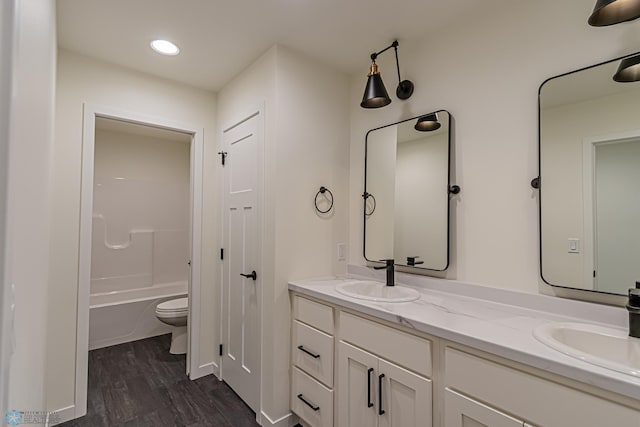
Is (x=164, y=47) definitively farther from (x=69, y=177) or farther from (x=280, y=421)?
(x=280, y=421)

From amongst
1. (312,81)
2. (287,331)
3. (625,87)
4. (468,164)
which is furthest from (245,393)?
(625,87)

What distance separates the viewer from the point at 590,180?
4.36 ft

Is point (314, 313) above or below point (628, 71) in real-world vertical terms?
below

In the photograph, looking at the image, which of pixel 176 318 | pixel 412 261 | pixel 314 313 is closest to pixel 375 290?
pixel 412 261

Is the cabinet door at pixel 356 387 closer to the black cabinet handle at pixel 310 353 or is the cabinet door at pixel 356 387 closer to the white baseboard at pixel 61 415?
the black cabinet handle at pixel 310 353

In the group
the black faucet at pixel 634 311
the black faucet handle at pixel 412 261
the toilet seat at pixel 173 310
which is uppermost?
the black faucet handle at pixel 412 261

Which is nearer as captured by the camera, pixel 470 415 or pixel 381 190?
pixel 470 415

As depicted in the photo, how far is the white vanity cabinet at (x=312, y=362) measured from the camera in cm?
174

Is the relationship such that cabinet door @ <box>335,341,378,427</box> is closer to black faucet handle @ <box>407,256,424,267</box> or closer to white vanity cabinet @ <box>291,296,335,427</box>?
white vanity cabinet @ <box>291,296,335,427</box>

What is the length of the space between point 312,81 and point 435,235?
1.31 metres

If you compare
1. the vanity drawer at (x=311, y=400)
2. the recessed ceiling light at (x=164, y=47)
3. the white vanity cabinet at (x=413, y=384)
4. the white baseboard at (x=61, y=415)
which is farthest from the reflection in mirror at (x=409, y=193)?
the white baseboard at (x=61, y=415)

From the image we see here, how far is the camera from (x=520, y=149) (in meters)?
1.54

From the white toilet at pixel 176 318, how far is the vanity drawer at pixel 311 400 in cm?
140

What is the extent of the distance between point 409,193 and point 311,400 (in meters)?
1.36
